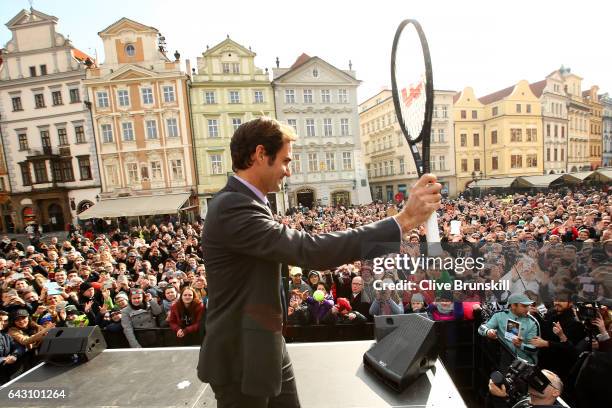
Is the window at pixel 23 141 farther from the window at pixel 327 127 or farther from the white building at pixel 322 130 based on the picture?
the window at pixel 327 127

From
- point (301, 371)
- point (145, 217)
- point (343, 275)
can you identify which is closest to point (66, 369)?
point (301, 371)

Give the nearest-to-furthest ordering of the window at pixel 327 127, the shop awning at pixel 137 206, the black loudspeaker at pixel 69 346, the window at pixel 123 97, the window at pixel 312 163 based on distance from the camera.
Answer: the black loudspeaker at pixel 69 346
the shop awning at pixel 137 206
the window at pixel 123 97
the window at pixel 312 163
the window at pixel 327 127

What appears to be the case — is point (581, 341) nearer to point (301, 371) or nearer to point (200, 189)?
point (301, 371)

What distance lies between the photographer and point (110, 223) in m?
26.4

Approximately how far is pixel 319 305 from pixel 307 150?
2650cm

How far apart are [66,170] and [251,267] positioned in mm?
33574

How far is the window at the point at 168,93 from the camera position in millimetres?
27812

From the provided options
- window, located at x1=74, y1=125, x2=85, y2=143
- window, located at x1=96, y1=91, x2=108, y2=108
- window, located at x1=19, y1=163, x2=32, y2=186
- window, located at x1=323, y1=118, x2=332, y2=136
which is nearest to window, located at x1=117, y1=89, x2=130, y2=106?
window, located at x1=96, y1=91, x2=108, y2=108

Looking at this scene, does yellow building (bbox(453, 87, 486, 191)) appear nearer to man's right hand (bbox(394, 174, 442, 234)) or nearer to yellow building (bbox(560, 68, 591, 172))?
yellow building (bbox(560, 68, 591, 172))

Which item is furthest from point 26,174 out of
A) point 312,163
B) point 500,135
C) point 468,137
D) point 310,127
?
point 500,135

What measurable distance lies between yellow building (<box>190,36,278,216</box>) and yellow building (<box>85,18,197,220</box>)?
955 mm

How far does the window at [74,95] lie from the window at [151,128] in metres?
5.78

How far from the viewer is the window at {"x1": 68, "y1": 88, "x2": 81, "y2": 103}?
27797 millimetres

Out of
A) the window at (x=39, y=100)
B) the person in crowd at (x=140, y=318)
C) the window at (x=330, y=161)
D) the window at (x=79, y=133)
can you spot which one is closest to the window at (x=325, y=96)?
the window at (x=330, y=161)
